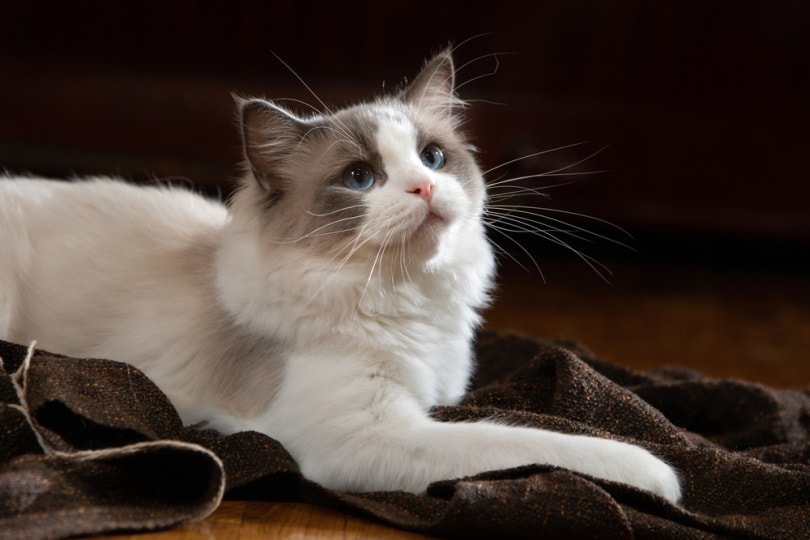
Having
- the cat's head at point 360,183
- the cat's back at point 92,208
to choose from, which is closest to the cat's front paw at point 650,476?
the cat's head at point 360,183

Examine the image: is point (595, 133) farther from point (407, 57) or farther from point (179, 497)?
point (179, 497)

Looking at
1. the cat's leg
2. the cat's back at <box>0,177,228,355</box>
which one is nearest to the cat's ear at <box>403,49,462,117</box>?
the cat's back at <box>0,177,228,355</box>

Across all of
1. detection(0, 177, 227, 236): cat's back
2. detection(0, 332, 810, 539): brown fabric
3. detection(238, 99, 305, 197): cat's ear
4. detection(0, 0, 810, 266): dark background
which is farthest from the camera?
detection(0, 0, 810, 266): dark background

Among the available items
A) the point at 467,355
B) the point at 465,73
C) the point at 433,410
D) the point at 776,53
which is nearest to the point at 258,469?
the point at 433,410

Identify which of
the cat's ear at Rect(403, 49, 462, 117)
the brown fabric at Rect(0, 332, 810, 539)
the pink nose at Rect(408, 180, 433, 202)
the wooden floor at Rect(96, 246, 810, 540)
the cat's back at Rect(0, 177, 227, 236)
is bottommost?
the brown fabric at Rect(0, 332, 810, 539)

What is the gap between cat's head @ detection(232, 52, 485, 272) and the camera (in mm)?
1332

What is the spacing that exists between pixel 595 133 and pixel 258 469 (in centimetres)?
207

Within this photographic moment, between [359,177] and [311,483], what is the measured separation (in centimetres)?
45

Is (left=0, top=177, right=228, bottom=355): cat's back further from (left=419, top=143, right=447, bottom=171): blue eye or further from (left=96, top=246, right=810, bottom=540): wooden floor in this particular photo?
(left=96, top=246, right=810, bottom=540): wooden floor

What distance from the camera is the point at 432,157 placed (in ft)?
4.87

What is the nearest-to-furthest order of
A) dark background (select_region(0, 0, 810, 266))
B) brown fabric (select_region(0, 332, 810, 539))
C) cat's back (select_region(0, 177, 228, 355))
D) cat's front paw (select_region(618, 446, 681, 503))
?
brown fabric (select_region(0, 332, 810, 539)) → cat's front paw (select_region(618, 446, 681, 503)) → cat's back (select_region(0, 177, 228, 355)) → dark background (select_region(0, 0, 810, 266))

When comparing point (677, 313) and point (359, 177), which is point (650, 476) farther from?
point (677, 313)

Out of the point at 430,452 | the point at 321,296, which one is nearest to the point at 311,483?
the point at 430,452

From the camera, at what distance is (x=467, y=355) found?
1.55 metres
